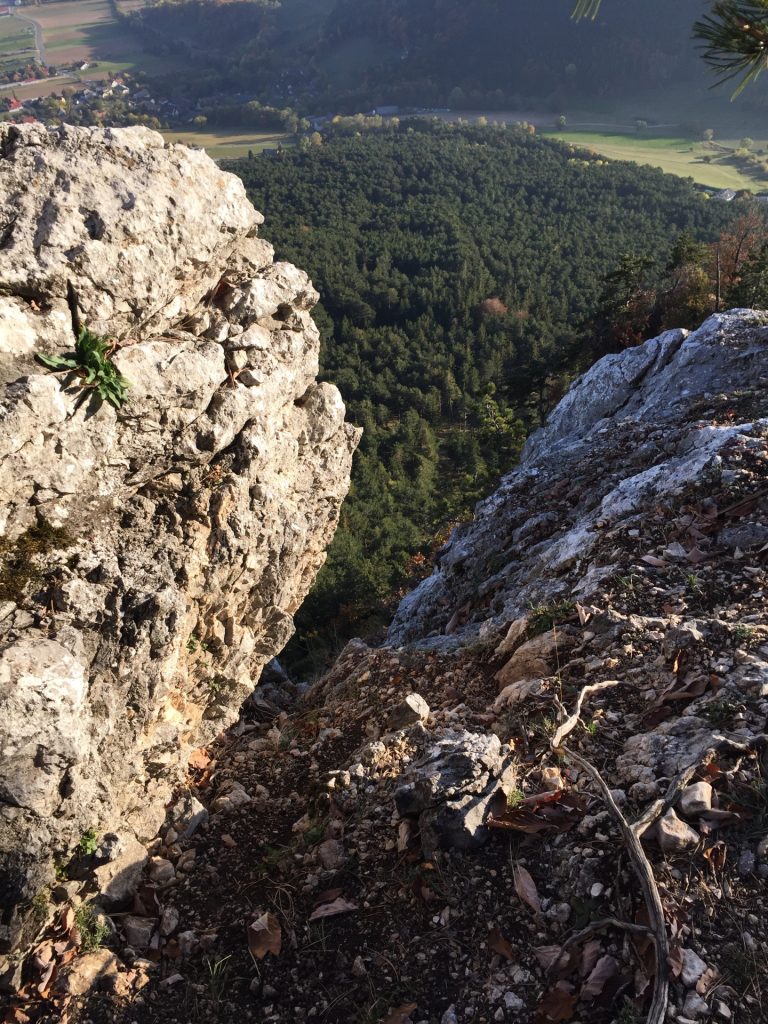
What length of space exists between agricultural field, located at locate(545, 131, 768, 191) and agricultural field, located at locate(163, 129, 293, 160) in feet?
197

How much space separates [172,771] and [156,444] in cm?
396

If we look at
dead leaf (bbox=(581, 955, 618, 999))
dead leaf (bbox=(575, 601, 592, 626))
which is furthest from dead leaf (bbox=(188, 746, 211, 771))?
dead leaf (bbox=(581, 955, 618, 999))

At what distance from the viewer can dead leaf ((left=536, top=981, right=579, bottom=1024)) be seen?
411 cm

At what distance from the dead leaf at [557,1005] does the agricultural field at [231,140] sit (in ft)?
446

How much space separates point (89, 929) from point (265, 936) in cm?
166

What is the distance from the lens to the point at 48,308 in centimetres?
634

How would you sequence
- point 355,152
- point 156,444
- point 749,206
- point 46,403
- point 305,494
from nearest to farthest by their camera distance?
1. point 46,403
2. point 156,444
3. point 305,494
4. point 749,206
5. point 355,152

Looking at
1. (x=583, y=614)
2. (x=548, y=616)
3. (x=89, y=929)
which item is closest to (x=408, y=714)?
(x=548, y=616)

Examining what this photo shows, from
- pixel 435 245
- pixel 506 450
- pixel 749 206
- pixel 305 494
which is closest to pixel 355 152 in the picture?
pixel 435 245

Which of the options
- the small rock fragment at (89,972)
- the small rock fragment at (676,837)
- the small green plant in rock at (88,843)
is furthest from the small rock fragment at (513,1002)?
the small green plant in rock at (88,843)

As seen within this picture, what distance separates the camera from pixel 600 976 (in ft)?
13.7

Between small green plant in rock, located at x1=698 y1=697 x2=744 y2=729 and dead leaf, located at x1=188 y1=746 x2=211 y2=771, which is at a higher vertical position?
small green plant in rock, located at x1=698 y1=697 x2=744 y2=729

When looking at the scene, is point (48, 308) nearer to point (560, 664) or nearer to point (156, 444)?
point (156, 444)

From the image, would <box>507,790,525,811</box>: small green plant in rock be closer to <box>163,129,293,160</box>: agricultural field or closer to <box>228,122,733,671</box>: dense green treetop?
<box>228,122,733,671</box>: dense green treetop
